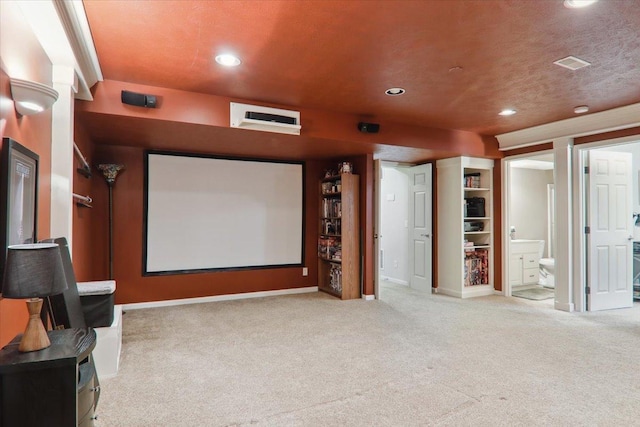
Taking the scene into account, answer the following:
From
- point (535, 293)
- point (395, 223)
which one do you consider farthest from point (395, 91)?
point (535, 293)

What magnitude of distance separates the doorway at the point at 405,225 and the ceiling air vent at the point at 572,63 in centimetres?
280

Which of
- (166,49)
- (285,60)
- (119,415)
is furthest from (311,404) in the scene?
(166,49)

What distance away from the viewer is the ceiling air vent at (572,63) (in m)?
2.80

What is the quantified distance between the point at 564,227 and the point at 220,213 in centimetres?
447

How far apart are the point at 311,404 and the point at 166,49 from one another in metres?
2.55

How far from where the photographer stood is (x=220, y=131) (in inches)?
152

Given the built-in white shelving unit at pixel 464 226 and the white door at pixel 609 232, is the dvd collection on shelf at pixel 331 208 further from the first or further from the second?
the white door at pixel 609 232

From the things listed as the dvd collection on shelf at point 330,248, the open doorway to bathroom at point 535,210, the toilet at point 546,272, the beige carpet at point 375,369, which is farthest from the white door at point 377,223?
the toilet at point 546,272

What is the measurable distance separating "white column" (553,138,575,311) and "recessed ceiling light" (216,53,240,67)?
4.14 metres

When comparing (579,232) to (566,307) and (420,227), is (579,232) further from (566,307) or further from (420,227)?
(420,227)

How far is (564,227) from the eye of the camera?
187 inches

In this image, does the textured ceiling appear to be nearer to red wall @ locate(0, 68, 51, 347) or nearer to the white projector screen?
red wall @ locate(0, 68, 51, 347)

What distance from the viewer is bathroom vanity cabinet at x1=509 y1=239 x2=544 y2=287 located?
6102 mm

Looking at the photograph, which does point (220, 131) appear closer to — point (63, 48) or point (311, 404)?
point (63, 48)
